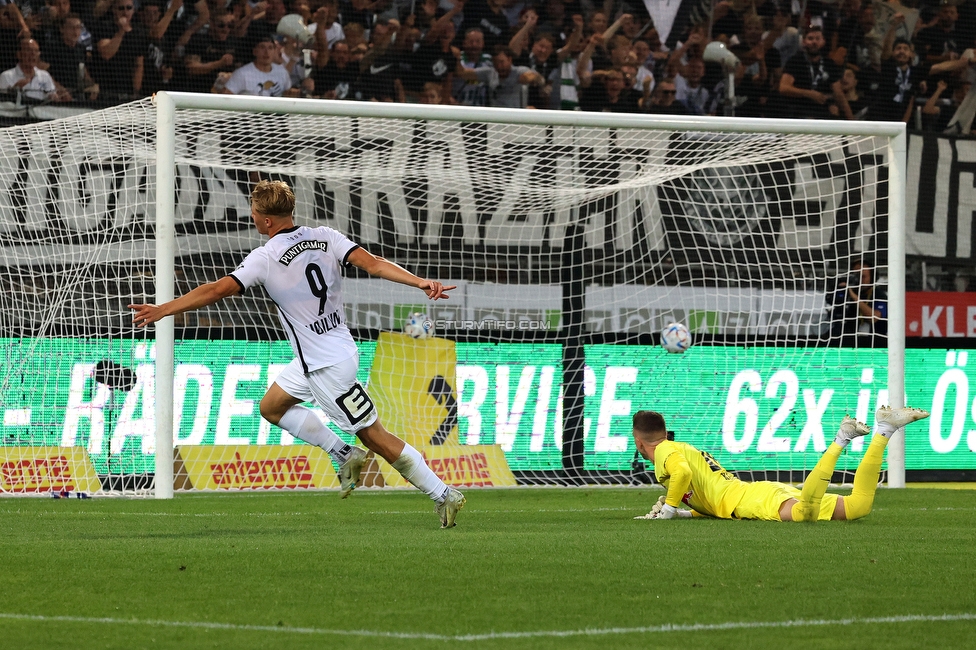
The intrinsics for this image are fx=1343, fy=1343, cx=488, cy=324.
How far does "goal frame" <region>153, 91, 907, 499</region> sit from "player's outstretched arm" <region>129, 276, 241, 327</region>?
356 cm

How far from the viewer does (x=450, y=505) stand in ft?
25.2

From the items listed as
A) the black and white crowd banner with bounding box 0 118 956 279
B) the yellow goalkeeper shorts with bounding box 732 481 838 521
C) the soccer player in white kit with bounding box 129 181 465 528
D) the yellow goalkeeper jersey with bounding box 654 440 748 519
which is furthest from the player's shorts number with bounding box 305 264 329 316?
the black and white crowd banner with bounding box 0 118 956 279

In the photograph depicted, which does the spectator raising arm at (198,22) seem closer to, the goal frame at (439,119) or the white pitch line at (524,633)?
the goal frame at (439,119)

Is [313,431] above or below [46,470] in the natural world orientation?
above

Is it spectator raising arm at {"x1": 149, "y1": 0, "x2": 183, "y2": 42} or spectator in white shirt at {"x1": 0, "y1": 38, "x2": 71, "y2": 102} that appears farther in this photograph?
spectator raising arm at {"x1": 149, "y1": 0, "x2": 183, "y2": 42}

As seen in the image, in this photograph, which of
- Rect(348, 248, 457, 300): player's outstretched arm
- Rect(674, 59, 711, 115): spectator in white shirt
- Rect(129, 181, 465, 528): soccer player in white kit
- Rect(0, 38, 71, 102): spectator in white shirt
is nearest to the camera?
Rect(348, 248, 457, 300): player's outstretched arm

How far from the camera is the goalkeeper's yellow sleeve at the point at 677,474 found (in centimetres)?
801

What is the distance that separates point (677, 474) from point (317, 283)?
8.04 feet

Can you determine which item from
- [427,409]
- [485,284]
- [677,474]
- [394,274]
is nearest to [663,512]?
[677,474]

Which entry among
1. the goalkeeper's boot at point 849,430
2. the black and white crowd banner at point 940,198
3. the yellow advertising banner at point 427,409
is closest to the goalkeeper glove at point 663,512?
the goalkeeper's boot at point 849,430

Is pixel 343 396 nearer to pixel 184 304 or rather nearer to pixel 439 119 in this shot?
pixel 184 304

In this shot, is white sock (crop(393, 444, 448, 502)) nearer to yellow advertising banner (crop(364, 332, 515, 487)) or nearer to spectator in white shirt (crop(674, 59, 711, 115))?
yellow advertising banner (crop(364, 332, 515, 487))

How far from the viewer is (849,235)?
1359cm

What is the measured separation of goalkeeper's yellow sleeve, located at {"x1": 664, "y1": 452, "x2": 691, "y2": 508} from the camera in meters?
8.01
